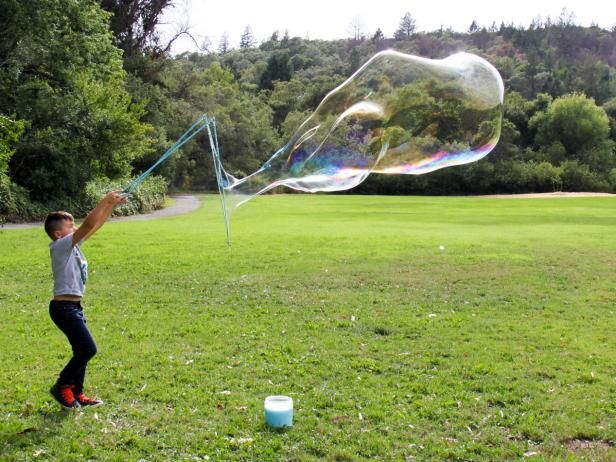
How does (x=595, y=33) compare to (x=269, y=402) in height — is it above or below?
above

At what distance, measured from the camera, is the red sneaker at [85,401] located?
5.56 m

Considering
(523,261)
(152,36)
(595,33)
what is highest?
→ (595,33)

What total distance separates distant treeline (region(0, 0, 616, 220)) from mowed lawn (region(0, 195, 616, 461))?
16.9 ft

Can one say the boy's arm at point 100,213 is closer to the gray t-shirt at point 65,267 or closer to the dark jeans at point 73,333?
the gray t-shirt at point 65,267

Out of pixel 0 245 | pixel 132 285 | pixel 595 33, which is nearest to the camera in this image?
pixel 132 285

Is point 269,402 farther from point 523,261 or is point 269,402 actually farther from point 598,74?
point 598,74

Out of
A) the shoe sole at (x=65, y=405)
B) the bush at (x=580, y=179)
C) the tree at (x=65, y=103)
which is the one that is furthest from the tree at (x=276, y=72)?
the shoe sole at (x=65, y=405)

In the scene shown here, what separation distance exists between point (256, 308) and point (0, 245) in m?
10.5

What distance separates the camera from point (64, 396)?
17.8ft

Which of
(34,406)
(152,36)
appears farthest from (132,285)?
(152,36)

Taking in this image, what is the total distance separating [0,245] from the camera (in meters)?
17.2

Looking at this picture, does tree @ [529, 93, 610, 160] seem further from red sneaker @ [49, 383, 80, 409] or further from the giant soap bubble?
red sneaker @ [49, 383, 80, 409]

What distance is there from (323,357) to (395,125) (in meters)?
3.16

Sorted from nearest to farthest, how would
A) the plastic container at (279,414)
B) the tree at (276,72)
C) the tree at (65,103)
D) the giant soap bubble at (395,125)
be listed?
the plastic container at (279,414)
the giant soap bubble at (395,125)
the tree at (65,103)
the tree at (276,72)
